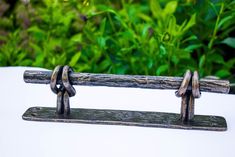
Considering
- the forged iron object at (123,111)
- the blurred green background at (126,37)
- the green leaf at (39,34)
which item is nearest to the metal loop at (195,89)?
the forged iron object at (123,111)

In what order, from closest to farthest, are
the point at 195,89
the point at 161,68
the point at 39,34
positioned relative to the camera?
the point at 195,89
the point at 161,68
the point at 39,34

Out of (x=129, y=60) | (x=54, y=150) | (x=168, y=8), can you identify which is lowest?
(x=54, y=150)

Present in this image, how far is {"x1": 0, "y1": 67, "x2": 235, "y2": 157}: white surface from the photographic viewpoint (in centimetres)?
51

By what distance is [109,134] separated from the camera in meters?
0.54

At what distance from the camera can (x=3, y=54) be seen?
1051 mm

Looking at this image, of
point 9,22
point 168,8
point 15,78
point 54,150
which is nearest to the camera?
point 54,150

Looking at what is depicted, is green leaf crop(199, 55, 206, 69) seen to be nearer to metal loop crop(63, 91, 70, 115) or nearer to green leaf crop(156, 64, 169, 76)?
green leaf crop(156, 64, 169, 76)

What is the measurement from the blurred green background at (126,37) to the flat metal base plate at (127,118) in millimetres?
277

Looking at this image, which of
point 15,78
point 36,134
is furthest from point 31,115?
point 15,78

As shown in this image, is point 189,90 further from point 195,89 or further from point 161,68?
point 161,68

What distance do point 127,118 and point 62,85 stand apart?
82 millimetres

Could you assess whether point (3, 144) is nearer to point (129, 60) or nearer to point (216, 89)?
point (216, 89)

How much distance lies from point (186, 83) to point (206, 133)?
0.06m

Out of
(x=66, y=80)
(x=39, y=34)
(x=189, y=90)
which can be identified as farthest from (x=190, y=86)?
(x=39, y=34)
